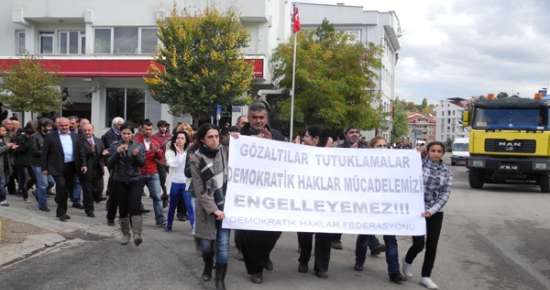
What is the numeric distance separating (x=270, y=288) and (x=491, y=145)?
568 inches

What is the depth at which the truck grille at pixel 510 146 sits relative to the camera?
1761cm

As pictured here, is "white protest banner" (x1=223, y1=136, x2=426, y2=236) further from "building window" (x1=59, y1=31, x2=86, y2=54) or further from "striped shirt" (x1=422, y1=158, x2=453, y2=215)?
"building window" (x1=59, y1=31, x2=86, y2=54)

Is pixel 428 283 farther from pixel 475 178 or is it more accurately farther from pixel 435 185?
pixel 475 178

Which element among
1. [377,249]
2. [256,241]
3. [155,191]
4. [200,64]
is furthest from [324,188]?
[200,64]

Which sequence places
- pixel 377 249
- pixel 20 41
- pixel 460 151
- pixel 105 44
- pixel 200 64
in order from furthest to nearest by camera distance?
pixel 460 151
pixel 20 41
pixel 105 44
pixel 200 64
pixel 377 249

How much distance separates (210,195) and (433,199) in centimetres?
255

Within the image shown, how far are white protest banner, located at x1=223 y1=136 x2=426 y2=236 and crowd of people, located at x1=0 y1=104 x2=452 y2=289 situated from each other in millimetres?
152

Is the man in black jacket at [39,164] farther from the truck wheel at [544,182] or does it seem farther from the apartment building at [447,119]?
the apartment building at [447,119]

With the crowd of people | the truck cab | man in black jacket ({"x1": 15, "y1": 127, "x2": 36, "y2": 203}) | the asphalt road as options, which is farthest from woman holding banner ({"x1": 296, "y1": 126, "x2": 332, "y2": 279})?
the truck cab

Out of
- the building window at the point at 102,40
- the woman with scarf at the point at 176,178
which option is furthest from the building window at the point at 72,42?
the woman with scarf at the point at 176,178

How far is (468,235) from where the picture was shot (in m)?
9.67

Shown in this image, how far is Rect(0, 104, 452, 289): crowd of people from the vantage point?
18.9 ft

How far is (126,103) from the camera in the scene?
97.6 ft

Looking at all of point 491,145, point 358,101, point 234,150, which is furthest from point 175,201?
point 358,101
